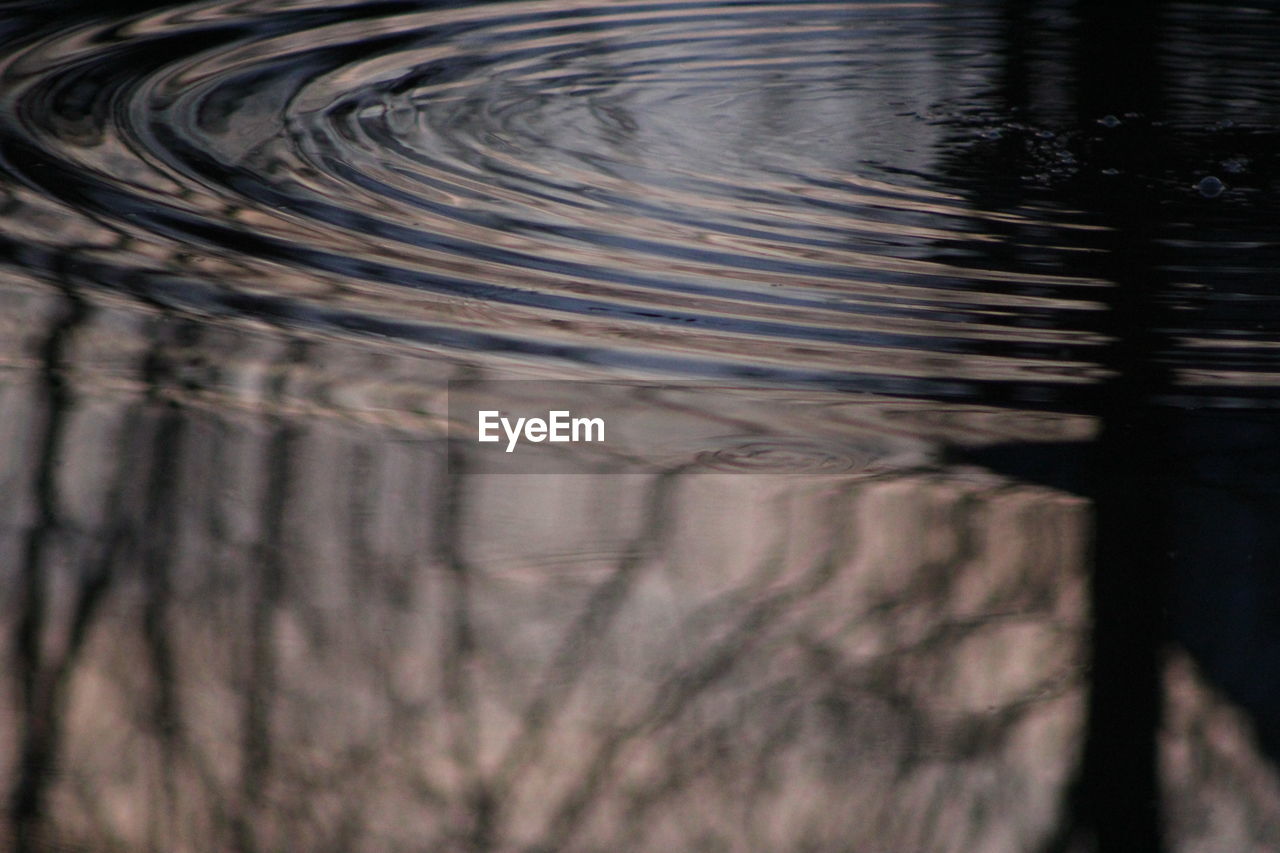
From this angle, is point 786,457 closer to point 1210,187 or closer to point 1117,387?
point 1117,387

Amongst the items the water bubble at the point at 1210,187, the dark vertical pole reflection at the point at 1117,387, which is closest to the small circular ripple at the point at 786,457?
the dark vertical pole reflection at the point at 1117,387

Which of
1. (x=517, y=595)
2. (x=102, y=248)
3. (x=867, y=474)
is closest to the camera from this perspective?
(x=517, y=595)

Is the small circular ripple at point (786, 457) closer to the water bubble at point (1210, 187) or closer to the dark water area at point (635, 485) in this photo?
the dark water area at point (635, 485)

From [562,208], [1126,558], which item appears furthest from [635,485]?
[562,208]

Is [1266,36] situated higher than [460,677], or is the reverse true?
[1266,36]

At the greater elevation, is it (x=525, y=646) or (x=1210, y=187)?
(x=1210, y=187)

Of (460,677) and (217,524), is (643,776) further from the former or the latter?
(217,524)

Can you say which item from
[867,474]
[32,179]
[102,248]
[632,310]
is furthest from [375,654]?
[32,179]

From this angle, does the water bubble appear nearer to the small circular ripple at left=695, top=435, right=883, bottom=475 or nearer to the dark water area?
the dark water area
